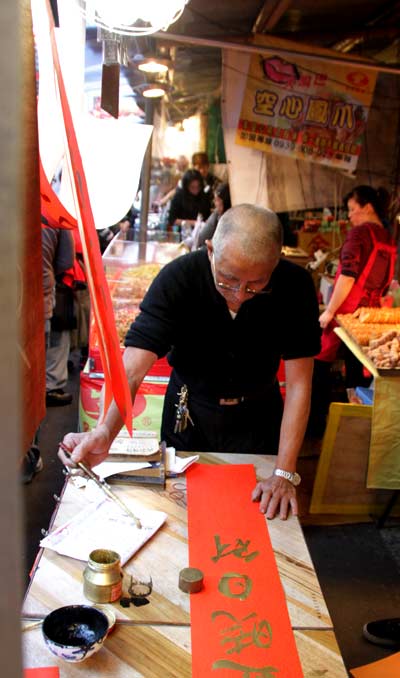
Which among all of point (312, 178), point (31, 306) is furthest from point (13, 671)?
point (312, 178)

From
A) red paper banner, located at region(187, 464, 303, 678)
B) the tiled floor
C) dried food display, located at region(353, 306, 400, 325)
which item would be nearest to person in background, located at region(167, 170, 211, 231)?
dried food display, located at region(353, 306, 400, 325)

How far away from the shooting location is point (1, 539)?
0.98 feet

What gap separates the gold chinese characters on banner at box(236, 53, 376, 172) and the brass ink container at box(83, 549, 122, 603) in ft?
16.6

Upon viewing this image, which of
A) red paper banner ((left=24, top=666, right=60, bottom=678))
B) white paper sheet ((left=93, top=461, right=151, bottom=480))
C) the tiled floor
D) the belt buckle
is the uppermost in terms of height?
the belt buckle

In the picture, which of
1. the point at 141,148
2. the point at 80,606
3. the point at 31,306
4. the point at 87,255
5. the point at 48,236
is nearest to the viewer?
the point at 31,306

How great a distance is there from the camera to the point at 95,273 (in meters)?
1.32

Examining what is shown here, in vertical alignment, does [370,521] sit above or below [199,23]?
below

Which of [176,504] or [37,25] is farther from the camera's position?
[176,504]

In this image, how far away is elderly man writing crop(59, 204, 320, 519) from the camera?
6.95ft

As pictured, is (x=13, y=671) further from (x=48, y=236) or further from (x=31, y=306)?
(x=48, y=236)

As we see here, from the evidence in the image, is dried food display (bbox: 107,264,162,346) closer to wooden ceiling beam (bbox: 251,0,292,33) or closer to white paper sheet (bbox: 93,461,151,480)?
white paper sheet (bbox: 93,461,151,480)

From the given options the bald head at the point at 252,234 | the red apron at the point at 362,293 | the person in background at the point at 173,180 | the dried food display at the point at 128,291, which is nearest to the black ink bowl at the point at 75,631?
the bald head at the point at 252,234

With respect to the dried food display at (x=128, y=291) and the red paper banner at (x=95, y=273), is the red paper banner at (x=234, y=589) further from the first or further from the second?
the dried food display at (x=128, y=291)

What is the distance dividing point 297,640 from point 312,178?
18.2ft
